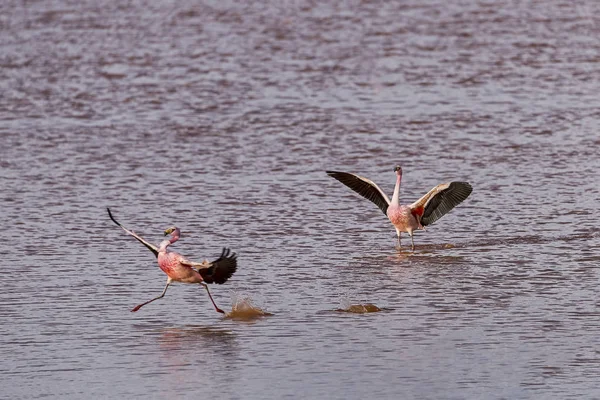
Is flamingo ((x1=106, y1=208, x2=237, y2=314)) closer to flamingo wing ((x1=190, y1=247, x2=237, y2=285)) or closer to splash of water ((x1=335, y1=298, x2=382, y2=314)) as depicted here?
flamingo wing ((x1=190, y1=247, x2=237, y2=285))

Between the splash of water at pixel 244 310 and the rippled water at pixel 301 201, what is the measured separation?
108mm

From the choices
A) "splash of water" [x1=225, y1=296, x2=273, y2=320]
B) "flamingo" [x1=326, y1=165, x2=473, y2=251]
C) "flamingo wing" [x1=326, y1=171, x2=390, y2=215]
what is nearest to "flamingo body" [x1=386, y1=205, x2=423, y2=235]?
"flamingo" [x1=326, y1=165, x2=473, y2=251]

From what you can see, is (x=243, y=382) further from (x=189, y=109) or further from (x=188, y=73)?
(x=188, y=73)

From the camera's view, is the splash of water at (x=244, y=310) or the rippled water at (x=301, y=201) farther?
the splash of water at (x=244, y=310)

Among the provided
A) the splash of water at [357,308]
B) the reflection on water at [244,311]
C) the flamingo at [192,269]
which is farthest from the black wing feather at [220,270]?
the splash of water at [357,308]

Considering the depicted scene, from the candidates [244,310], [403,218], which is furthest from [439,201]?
[244,310]

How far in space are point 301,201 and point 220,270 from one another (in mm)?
5246

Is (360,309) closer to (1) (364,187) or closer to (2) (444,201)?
(2) (444,201)

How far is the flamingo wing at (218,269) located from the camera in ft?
42.4

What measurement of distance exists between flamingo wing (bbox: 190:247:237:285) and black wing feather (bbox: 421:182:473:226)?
12.5 ft

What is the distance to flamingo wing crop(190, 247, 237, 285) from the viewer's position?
42.4ft

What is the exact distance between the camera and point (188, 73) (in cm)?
2780

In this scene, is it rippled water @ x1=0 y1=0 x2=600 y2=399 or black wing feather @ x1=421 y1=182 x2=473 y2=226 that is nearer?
rippled water @ x1=0 y1=0 x2=600 y2=399

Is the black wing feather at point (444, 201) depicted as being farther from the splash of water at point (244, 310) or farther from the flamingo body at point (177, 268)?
the flamingo body at point (177, 268)
